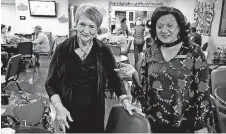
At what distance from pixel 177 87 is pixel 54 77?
788 millimetres

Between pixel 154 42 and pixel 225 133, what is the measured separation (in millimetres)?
1183

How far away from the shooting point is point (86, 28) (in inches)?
61.8

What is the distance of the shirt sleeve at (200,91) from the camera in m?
1.52

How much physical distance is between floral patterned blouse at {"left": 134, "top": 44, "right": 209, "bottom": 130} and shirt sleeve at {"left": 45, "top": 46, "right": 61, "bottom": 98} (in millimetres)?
555

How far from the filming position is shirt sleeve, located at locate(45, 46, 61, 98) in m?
1.63

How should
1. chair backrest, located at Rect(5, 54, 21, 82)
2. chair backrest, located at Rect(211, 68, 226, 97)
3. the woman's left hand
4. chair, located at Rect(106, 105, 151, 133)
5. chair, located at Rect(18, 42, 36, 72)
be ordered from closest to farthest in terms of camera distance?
chair, located at Rect(106, 105, 151, 133), the woman's left hand, chair backrest, located at Rect(211, 68, 226, 97), chair backrest, located at Rect(5, 54, 21, 82), chair, located at Rect(18, 42, 36, 72)

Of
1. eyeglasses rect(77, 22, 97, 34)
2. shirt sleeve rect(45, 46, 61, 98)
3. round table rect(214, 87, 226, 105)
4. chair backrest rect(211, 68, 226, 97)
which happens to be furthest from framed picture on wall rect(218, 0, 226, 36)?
shirt sleeve rect(45, 46, 61, 98)

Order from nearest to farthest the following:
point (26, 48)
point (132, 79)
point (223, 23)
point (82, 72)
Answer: point (82, 72)
point (132, 79)
point (26, 48)
point (223, 23)

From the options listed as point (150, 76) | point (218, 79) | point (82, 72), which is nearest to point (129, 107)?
point (150, 76)

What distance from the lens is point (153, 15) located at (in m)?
1.63

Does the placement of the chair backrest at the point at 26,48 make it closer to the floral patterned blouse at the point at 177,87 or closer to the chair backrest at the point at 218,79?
the chair backrest at the point at 218,79

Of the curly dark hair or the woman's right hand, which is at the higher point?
the curly dark hair

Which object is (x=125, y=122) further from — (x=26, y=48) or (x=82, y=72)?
(x=26, y=48)

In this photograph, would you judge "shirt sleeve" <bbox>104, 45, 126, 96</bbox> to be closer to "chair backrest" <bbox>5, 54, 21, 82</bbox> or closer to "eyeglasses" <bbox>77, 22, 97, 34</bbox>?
"eyeglasses" <bbox>77, 22, 97, 34</bbox>
